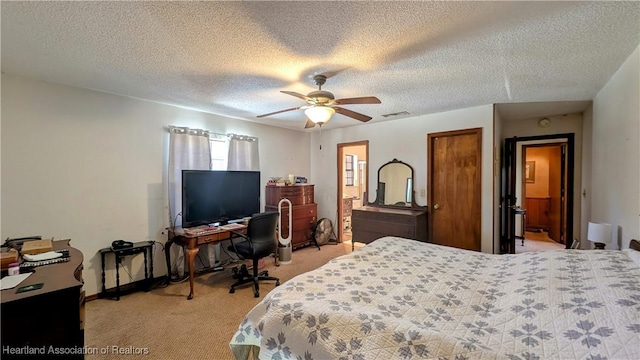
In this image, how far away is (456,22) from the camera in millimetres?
1659

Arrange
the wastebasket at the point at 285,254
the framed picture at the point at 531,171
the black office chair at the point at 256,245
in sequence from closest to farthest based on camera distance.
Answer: the black office chair at the point at 256,245, the wastebasket at the point at 285,254, the framed picture at the point at 531,171

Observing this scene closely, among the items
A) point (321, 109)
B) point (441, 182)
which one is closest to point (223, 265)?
point (321, 109)

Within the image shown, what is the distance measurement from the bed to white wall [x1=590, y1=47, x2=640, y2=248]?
526mm

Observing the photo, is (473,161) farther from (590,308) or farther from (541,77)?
(590,308)

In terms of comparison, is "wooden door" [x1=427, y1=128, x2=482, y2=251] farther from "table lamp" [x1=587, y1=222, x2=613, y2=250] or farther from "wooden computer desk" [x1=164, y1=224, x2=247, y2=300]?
"wooden computer desk" [x1=164, y1=224, x2=247, y2=300]

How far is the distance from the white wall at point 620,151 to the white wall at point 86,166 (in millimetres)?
4572

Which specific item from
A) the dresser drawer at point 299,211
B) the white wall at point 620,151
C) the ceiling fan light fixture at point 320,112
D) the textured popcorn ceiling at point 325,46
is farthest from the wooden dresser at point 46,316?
the white wall at point 620,151

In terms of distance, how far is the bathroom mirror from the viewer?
14.5 feet

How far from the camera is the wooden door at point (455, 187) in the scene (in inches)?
148

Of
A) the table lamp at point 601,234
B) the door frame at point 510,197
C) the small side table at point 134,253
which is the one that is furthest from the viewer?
the door frame at point 510,197

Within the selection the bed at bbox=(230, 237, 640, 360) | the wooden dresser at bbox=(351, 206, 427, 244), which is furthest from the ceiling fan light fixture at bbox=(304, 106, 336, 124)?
the wooden dresser at bbox=(351, 206, 427, 244)

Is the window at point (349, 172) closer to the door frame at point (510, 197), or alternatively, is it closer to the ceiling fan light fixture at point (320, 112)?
the door frame at point (510, 197)

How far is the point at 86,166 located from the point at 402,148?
425 centimetres

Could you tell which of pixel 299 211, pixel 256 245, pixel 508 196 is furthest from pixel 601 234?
pixel 299 211
